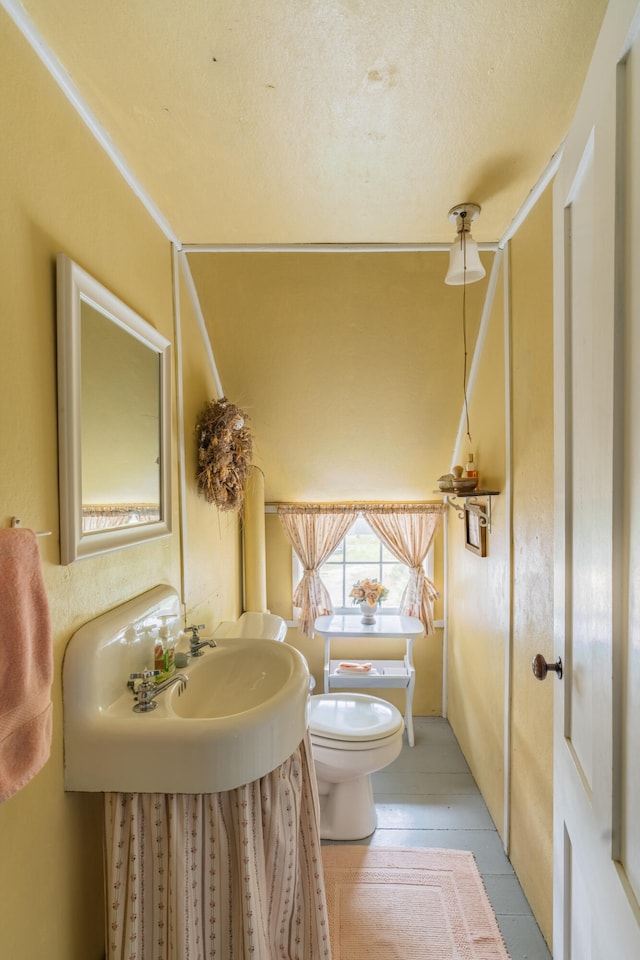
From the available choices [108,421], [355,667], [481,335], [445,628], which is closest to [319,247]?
[481,335]

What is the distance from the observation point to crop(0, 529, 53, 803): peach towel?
74cm

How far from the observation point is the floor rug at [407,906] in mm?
1487

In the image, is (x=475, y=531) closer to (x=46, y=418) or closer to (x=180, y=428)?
(x=180, y=428)

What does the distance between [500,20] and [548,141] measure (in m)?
0.42

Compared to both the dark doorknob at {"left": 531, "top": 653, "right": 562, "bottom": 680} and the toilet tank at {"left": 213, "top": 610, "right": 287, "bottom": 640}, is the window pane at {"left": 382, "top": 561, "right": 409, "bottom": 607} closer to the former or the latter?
the toilet tank at {"left": 213, "top": 610, "right": 287, "bottom": 640}

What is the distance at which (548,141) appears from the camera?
122cm

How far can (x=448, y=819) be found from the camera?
6.70 ft

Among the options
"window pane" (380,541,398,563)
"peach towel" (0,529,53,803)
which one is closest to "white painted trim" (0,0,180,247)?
"peach towel" (0,529,53,803)

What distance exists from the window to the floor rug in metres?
1.39

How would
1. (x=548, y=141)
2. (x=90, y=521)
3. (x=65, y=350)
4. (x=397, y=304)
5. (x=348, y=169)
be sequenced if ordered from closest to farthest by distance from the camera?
(x=65, y=350), (x=90, y=521), (x=548, y=141), (x=348, y=169), (x=397, y=304)

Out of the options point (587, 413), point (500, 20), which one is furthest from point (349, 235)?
point (587, 413)

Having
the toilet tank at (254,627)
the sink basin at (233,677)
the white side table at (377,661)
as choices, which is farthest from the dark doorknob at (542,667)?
the white side table at (377,661)

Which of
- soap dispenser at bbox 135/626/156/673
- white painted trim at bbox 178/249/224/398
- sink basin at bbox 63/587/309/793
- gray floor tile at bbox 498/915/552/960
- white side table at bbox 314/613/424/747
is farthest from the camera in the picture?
white side table at bbox 314/613/424/747

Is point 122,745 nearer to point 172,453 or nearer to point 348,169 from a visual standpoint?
point 172,453
